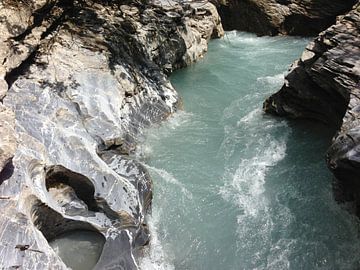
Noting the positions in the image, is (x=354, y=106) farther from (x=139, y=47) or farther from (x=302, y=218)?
(x=139, y=47)

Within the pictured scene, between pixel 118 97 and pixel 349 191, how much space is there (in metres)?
6.50

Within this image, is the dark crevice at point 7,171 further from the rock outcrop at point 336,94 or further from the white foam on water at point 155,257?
the rock outcrop at point 336,94

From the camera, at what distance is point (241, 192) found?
9633 millimetres

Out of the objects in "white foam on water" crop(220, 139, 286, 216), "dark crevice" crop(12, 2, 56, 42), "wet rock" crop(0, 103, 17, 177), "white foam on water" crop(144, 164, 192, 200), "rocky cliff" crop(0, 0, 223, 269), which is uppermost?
"dark crevice" crop(12, 2, 56, 42)

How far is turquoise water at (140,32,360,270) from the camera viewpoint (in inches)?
320

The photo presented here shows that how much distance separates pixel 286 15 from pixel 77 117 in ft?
46.3

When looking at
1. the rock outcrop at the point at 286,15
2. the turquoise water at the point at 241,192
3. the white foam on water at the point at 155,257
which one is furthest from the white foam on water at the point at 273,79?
the white foam on water at the point at 155,257

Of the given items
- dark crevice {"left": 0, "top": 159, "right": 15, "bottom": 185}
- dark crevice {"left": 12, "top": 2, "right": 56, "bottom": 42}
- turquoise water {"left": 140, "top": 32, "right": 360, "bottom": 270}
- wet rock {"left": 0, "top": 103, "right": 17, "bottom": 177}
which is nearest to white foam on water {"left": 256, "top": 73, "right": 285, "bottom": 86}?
turquoise water {"left": 140, "top": 32, "right": 360, "bottom": 270}

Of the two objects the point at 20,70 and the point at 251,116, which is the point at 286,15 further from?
the point at 20,70

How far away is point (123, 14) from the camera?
48.3 ft

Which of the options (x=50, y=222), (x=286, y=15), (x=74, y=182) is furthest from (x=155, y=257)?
(x=286, y=15)

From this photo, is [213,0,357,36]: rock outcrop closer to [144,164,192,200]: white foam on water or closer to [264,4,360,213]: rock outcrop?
[264,4,360,213]: rock outcrop

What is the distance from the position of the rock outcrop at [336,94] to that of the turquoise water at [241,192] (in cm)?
52

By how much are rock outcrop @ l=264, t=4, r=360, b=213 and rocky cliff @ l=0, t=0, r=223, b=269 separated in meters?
3.79
